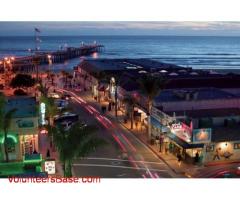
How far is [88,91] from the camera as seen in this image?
42000 mm

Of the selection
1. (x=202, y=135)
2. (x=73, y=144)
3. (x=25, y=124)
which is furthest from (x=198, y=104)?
(x=73, y=144)

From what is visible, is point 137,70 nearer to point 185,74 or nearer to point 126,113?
point 185,74

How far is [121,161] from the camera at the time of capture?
18.6 meters

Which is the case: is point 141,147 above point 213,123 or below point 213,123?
below

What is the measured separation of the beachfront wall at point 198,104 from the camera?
23.8 meters

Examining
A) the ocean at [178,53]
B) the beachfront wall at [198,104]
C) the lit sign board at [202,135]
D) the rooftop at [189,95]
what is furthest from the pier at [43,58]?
the lit sign board at [202,135]

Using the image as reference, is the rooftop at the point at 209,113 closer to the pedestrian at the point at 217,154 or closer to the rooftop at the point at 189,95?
the rooftop at the point at 189,95

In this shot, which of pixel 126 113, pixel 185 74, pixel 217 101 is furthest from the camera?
pixel 185 74

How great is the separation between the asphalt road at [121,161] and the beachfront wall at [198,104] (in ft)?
8.94

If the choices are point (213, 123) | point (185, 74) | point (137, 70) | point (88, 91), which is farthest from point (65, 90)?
point (213, 123)

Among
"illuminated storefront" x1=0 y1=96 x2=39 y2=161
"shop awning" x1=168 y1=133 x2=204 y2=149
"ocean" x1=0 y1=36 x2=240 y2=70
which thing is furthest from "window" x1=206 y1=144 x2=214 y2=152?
"ocean" x1=0 y1=36 x2=240 y2=70

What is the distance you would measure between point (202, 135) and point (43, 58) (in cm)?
7097

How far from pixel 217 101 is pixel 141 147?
21.2 ft

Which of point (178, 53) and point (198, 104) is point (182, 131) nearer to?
point (198, 104)
